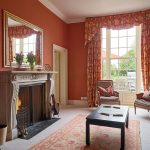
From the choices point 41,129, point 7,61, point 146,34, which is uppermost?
point 146,34

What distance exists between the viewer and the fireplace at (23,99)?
3.21 m

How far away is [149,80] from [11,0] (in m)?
4.53

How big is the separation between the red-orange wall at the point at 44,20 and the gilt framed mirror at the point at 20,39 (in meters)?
0.11

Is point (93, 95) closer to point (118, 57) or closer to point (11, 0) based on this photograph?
point (118, 57)

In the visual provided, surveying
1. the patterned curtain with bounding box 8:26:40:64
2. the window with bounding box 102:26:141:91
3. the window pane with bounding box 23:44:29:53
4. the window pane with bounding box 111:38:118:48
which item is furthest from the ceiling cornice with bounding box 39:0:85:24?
the window pane with bounding box 23:44:29:53

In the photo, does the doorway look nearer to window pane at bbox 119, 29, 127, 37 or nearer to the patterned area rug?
window pane at bbox 119, 29, 127, 37

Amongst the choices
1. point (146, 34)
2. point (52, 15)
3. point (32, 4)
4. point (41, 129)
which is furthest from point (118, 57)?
point (41, 129)

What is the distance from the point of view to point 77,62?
6.67 metres

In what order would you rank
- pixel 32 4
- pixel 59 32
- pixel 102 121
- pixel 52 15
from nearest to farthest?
pixel 102 121, pixel 32 4, pixel 52 15, pixel 59 32

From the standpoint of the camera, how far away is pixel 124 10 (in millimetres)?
5789

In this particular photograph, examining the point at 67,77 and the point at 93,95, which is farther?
the point at 67,77

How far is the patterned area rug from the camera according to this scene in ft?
9.42

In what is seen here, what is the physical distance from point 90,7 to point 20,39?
2.60 m

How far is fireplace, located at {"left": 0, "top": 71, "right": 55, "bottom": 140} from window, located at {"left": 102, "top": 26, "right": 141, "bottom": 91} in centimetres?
258
